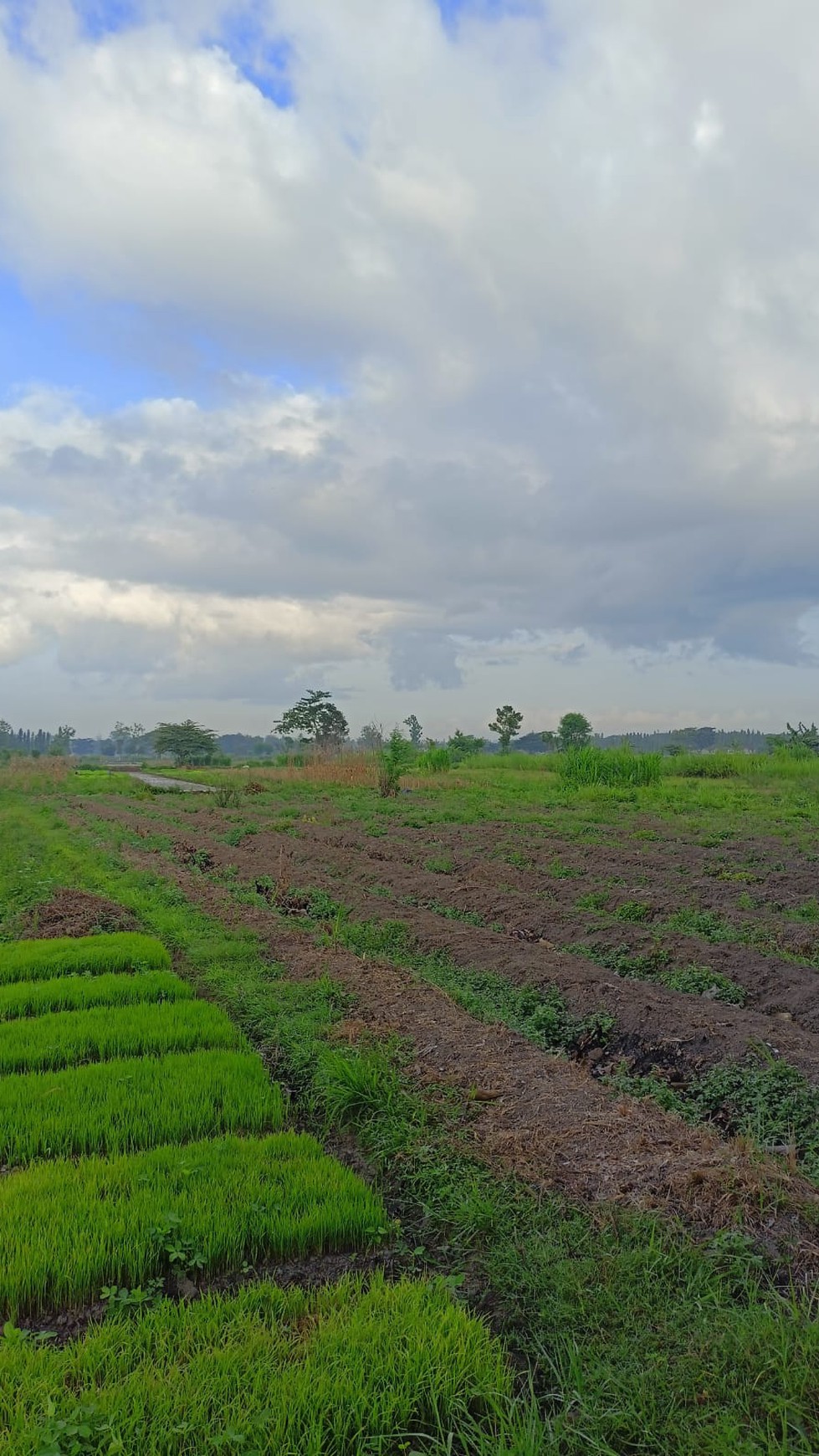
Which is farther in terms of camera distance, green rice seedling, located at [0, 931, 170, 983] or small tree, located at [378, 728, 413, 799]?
small tree, located at [378, 728, 413, 799]

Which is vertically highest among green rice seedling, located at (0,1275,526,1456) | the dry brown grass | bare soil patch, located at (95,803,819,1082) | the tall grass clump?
the tall grass clump

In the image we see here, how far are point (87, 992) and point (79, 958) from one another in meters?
1.06

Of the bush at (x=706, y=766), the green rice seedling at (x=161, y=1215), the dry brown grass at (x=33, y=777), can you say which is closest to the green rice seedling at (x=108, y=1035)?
the green rice seedling at (x=161, y=1215)

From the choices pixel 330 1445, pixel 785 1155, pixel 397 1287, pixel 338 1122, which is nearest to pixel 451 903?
pixel 338 1122

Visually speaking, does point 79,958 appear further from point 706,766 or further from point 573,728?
point 573,728

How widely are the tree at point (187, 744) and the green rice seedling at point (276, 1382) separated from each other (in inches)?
3157

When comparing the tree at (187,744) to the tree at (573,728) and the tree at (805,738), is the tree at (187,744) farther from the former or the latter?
the tree at (805,738)

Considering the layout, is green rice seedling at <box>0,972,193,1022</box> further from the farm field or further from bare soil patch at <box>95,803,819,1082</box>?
bare soil patch at <box>95,803,819,1082</box>

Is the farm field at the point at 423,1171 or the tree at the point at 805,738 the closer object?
the farm field at the point at 423,1171

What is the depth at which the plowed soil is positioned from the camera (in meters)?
3.64

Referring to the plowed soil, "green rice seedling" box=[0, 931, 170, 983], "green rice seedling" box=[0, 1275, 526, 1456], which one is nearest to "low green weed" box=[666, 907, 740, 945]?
the plowed soil

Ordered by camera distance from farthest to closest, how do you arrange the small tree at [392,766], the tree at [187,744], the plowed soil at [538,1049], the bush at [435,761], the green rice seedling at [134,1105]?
the tree at [187,744]
the bush at [435,761]
the small tree at [392,766]
the green rice seedling at [134,1105]
the plowed soil at [538,1049]

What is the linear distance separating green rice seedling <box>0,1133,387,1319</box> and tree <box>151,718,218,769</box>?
78980 millimetres

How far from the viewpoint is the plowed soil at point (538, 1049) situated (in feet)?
12.0
